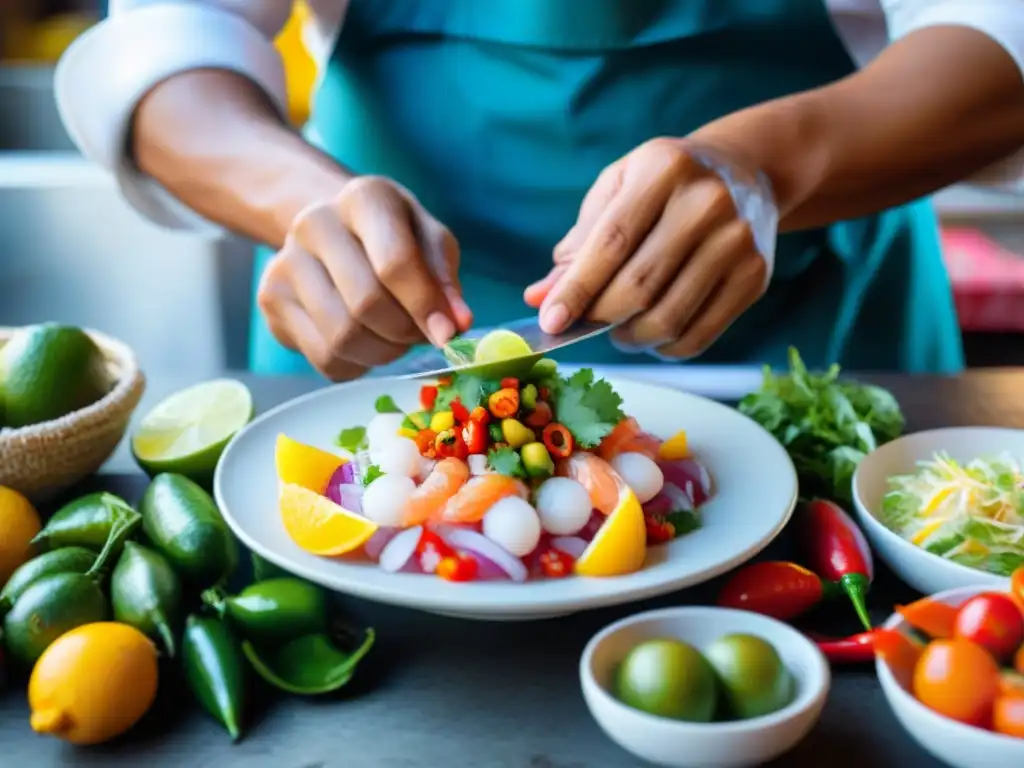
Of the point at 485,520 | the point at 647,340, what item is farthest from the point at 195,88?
the point at 485,520

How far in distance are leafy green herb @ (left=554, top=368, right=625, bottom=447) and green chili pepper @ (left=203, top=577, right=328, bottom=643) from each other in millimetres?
259

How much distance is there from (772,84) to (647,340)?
0.57 metres

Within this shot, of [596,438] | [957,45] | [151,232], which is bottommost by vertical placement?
[151,232]

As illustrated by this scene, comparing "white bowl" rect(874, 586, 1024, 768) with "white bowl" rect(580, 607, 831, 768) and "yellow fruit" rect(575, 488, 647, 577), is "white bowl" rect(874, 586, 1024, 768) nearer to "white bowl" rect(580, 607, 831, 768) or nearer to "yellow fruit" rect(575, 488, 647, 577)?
"white bowl" rect(580, 607, 831, 768)

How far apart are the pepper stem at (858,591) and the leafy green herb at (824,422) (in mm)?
174

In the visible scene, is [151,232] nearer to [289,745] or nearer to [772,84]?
[772,84]

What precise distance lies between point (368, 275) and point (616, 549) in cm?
42

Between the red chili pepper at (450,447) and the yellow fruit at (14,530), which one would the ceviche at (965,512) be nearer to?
the red chili pepper at (450,447)

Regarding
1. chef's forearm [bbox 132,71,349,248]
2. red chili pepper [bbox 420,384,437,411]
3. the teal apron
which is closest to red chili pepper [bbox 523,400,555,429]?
red chili pepper [bbox 420,384,437,411]

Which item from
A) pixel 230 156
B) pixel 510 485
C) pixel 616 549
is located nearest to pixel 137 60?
pixel 230 156

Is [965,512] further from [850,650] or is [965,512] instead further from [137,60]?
[137,60]

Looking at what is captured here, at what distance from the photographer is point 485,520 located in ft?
2.70

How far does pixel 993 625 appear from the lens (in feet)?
2.27

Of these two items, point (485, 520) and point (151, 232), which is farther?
point (151, 232)
